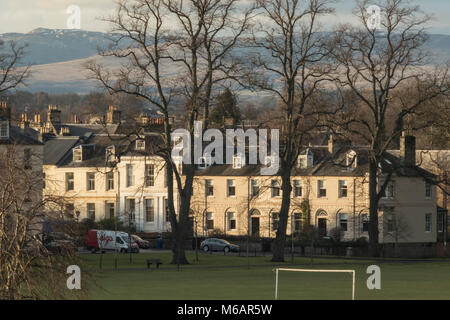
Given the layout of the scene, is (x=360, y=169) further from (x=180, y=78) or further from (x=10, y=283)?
(x=10, y=283)

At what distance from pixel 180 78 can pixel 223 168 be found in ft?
116

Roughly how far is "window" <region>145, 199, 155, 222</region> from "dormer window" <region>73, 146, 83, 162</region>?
29.3 feet

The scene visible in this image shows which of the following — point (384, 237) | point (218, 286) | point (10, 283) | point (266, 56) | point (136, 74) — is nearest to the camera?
point (10, 283)

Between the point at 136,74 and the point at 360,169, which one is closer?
the point at 136,74

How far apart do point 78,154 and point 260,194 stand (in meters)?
23.8

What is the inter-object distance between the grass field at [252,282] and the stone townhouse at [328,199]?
2367cm

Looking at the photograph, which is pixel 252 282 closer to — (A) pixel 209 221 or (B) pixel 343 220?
(B) pixel 343 220

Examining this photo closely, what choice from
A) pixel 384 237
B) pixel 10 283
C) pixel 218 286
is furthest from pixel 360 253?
pixel 10 283

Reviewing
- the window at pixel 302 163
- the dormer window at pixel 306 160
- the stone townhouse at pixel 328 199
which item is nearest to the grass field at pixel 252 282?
the stone townhouse at pixel 328 199

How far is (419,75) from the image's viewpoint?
81.1 m

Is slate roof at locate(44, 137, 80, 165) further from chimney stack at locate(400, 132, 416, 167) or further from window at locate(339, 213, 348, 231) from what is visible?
chimney stack at locate(400, 132, 416, 167)

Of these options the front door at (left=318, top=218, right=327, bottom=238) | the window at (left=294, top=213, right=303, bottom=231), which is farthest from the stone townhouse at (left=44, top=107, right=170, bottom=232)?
the front door at (left=318, top=218, right=327, bottom=238)

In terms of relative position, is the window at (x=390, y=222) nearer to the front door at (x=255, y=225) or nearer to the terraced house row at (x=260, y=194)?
the terraced house row at (x=260, y=194)

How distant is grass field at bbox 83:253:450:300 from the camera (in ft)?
140
